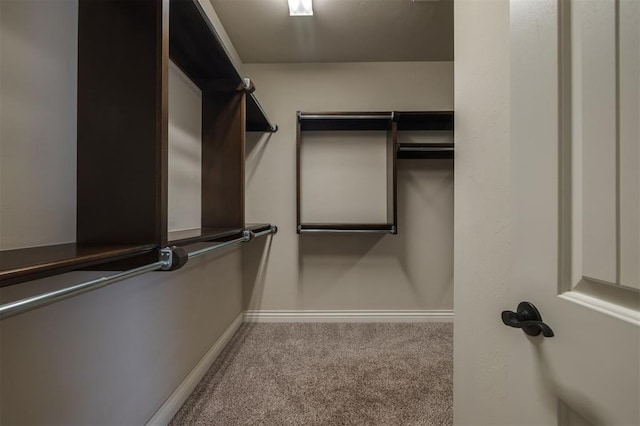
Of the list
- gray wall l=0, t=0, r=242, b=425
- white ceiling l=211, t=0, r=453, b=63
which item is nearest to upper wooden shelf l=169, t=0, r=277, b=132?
gray wall l=0, t=0, r=242, b=425

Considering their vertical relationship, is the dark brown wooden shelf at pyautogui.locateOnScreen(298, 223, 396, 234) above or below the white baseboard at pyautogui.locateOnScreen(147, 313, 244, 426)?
above

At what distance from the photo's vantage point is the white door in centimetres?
35

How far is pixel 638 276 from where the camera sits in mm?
346

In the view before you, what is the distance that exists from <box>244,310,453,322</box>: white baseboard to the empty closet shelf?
1.37 meters

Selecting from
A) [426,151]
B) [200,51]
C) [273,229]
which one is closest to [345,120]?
[426,151]

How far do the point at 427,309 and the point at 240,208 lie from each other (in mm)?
1874

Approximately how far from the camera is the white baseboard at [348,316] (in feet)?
7.59

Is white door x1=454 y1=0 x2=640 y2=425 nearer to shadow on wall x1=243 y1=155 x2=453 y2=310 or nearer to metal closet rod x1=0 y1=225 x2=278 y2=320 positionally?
metal closet rod x1=0 y1=225 x2=278 y2=320

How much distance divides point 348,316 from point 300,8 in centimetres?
235

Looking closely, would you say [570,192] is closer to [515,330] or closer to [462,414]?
[515,330]

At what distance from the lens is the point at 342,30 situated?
74.5 inches

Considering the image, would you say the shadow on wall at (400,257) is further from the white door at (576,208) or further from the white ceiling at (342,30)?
the white door at (576,208)

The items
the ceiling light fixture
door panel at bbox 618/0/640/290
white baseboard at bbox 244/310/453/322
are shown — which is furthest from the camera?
white baseboard at bbox 244/310/453/322

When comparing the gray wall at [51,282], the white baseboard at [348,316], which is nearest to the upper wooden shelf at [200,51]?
the gray wall at [51,282]
